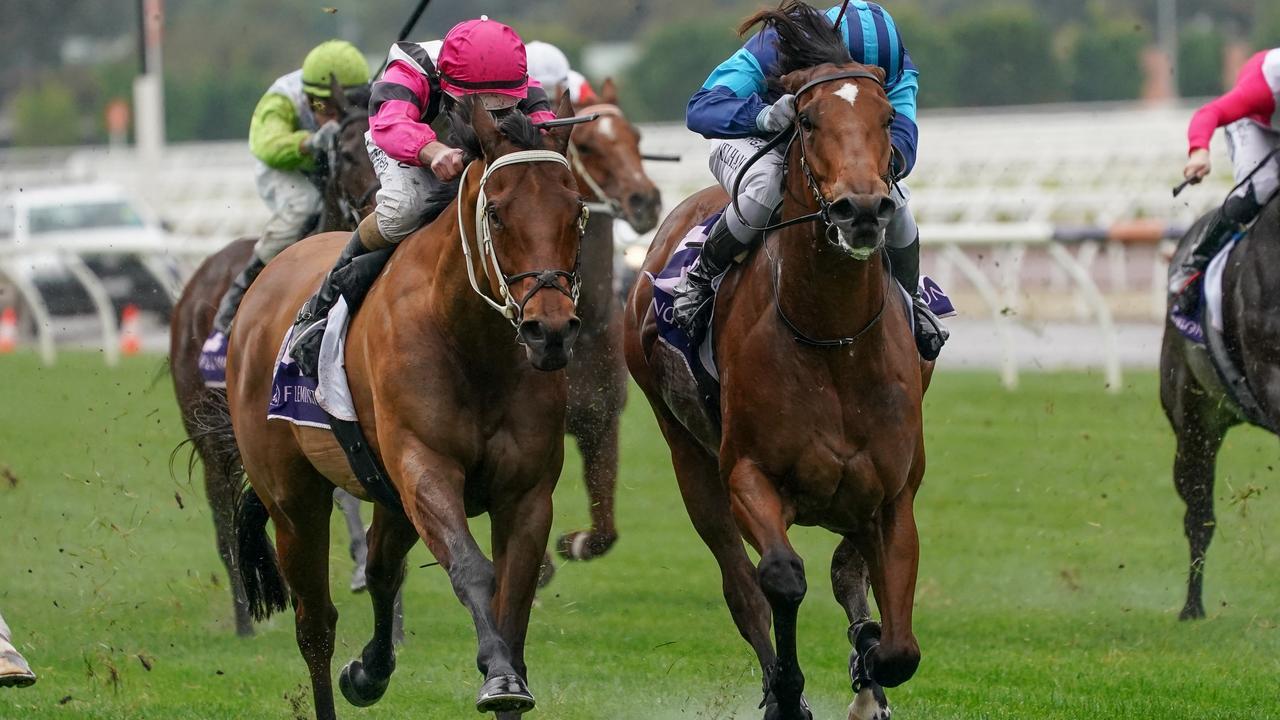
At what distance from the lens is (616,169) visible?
875 centimetres

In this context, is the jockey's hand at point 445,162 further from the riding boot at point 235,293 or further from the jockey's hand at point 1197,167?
the jockey's hand at point 1197,167

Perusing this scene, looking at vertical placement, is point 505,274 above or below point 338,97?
below

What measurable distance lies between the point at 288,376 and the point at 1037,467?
6642 mm

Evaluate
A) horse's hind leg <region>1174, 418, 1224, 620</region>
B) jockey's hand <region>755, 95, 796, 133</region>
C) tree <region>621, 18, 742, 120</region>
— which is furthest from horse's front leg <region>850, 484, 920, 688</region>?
tree <region>621, 18, 742, 120</region>

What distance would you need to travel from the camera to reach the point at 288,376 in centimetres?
620

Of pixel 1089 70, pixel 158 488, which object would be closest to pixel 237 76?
pixel 1089 70

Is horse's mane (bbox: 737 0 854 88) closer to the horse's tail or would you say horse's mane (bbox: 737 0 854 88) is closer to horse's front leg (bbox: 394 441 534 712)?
horse's front leg (bbox: 394 441 534 712)

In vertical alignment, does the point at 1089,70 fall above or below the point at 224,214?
above

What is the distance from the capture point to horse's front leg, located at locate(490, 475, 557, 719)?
5508 millimetres

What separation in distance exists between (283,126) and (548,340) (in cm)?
364

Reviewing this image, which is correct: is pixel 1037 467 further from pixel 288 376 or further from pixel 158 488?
pixel 288 376

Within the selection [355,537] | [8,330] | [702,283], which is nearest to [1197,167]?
[702,283]

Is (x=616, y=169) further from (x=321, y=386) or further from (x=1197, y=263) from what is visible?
(x=321, y=386)

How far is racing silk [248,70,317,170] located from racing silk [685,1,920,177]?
8.19 ft
